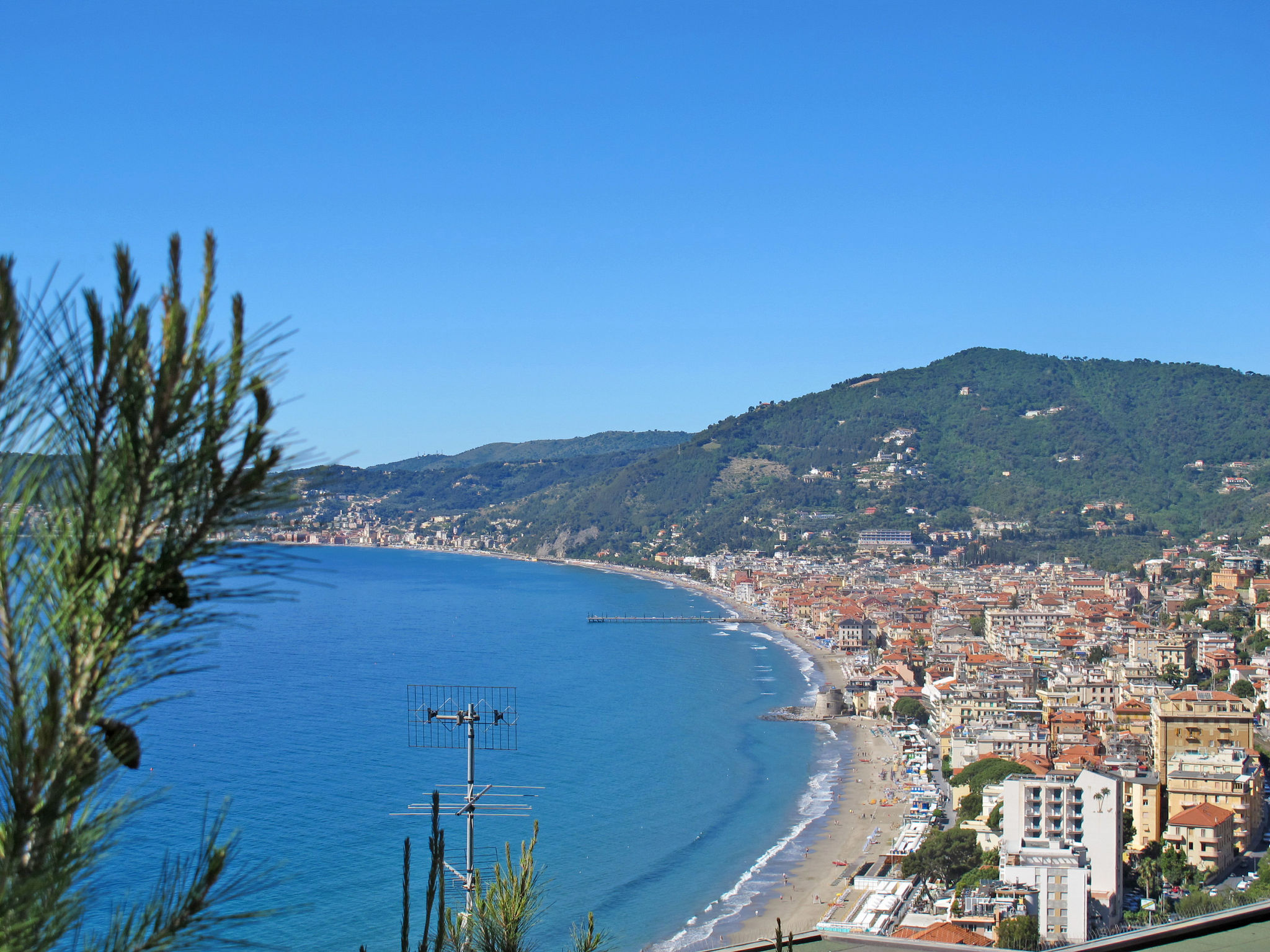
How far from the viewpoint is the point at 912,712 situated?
24.2m

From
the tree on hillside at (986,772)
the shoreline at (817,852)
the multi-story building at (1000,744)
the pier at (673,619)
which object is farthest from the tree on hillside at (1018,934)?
the pier at (673,619)

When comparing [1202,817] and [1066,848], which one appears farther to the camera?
[1202,817]

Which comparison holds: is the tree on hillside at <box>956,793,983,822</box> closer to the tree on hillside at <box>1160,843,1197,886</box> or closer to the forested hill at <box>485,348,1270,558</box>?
the tree on hillside at <box>1160,843,1197,886</box>

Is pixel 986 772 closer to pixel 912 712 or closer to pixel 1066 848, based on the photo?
pixel 1066 848

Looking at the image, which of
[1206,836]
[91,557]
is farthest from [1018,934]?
[91,557]

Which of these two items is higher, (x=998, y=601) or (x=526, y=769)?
(x=998, y=601)

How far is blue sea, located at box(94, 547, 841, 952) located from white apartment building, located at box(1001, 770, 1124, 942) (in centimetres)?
299

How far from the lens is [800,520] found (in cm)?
7000

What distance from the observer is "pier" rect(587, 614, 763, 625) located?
131ft

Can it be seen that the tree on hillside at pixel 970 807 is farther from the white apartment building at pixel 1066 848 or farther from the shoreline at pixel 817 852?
the white apartment building at pixel 1066 848

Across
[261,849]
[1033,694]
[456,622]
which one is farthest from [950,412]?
[261,849]

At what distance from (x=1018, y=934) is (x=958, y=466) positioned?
68.1m

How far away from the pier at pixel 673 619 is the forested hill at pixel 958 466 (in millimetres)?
21917

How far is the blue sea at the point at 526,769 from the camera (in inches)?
498
